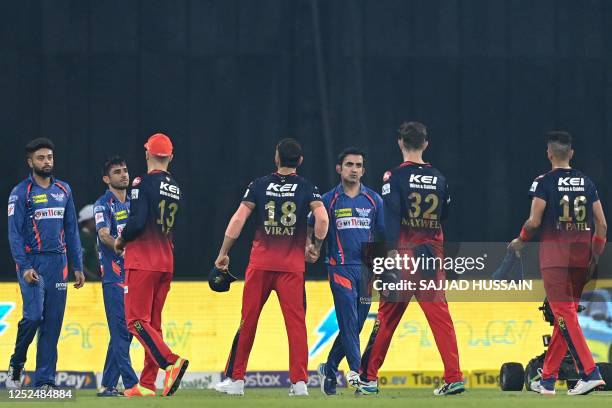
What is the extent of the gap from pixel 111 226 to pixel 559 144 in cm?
434

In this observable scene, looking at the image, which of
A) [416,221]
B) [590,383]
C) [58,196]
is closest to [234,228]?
[416,221]

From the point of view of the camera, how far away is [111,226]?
1523 centimetres

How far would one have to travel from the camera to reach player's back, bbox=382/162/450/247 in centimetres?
1400

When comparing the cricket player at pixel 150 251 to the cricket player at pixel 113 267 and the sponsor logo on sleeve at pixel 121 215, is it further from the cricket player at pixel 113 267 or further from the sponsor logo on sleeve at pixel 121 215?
the sponsor logo on sleeve at pixel 121 215

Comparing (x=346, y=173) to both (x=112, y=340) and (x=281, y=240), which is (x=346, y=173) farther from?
(x=112, y=340)

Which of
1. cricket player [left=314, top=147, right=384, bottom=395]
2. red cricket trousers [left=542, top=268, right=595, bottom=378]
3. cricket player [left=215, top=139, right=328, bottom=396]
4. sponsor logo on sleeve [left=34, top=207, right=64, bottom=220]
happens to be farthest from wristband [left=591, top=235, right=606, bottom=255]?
sponsor logo on sleeve [left=34, top=207, right=64, bottom=220]

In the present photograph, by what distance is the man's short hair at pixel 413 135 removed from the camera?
46.0 feet

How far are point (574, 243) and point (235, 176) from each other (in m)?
8.84

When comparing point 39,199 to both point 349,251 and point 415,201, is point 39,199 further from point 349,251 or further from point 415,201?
point 415,201

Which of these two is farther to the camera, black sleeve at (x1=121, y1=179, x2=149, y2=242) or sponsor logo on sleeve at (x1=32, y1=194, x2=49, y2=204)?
sponsor logo on sleeve at (x1=32, y1=194, x2=49, y2=204)

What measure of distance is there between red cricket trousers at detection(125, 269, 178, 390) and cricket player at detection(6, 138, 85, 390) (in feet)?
3.23

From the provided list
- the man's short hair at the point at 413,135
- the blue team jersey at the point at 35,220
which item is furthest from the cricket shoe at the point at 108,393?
the man's short hair at the point at 413,135

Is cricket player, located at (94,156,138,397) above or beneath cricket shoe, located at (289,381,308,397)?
above

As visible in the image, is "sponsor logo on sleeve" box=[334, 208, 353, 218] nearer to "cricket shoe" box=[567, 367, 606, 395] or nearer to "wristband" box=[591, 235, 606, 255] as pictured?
"wristband" box=[591, 235, 606, 255]
